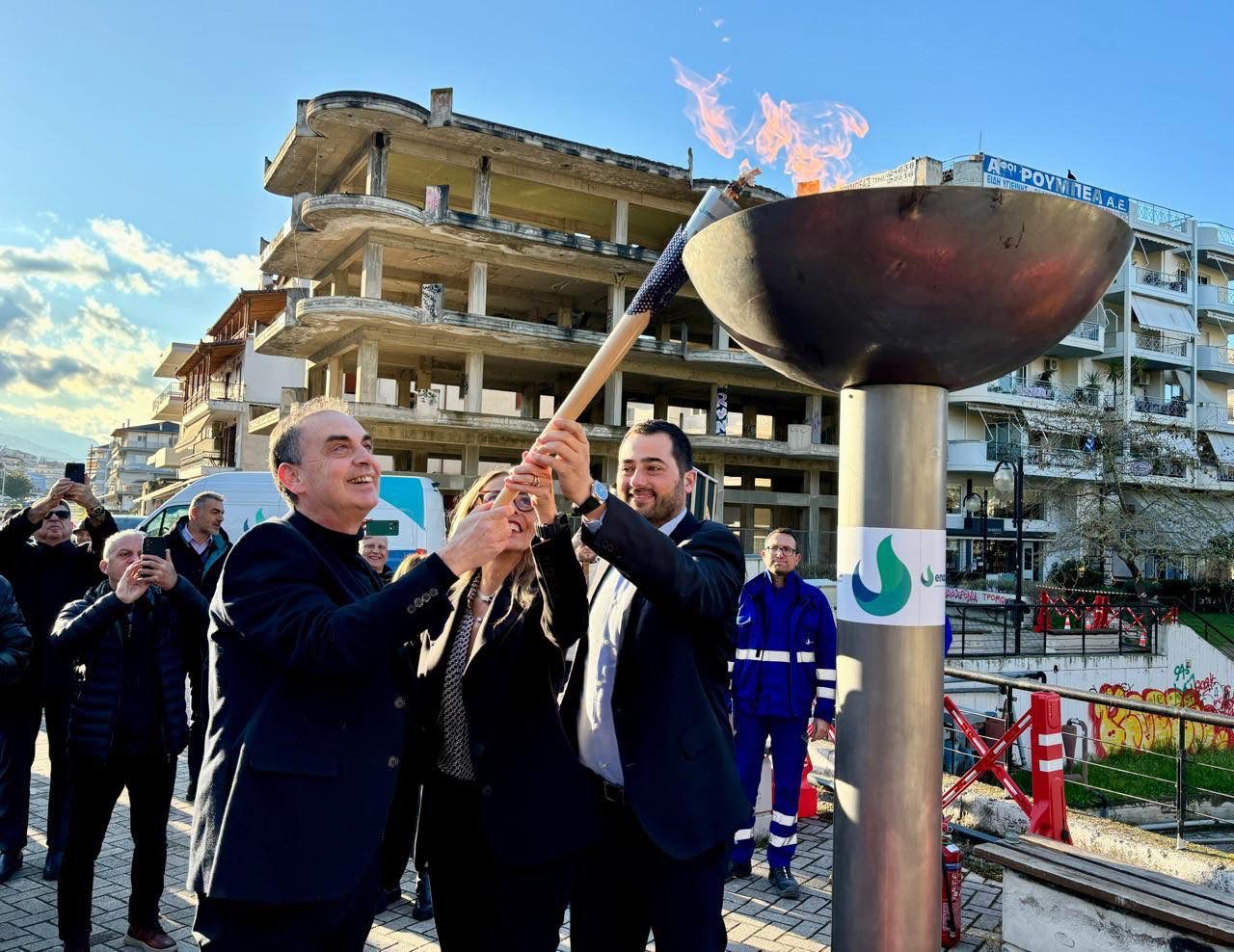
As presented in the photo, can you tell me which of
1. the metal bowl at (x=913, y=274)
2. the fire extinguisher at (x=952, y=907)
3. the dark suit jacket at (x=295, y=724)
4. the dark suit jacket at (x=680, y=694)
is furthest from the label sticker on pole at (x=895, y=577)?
the fire extinguisher at (x=952, y=907)

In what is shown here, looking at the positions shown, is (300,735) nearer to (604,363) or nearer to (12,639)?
(604,363)

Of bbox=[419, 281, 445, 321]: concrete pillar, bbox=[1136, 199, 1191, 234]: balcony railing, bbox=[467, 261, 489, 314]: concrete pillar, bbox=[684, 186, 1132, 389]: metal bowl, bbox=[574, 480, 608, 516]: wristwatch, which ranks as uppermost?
bbox=[1136, 199, 1191, 234]: balcony railing

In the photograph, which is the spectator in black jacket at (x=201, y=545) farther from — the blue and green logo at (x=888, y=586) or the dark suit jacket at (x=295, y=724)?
the blue and green logo at (x=888, y=586)

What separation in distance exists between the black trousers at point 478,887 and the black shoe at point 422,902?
2044 millimetres

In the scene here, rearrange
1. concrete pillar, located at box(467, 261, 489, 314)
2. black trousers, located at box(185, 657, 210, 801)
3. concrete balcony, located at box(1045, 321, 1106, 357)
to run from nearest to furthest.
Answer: black trousers, located at box(185, 657, 210, 801), concrete pillar, located at box(467, 261, 489, 314), concrete balcony, located at box(1045, 321, 1106, 357)

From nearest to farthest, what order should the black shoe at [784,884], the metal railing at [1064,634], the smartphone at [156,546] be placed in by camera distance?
1. the black shoe at [784,884]
2. the smartphone at [156,546]
3. the metal railing at [1064,634]

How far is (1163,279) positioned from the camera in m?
45.3

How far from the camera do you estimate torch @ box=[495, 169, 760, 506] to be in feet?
7.41

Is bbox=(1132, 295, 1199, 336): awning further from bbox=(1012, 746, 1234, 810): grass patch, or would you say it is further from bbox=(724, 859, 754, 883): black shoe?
bbox=(724, 859, 754, 883): black shoe

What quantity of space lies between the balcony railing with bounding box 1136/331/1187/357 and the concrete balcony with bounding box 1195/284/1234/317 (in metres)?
2.36

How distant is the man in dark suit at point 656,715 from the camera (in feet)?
7.97

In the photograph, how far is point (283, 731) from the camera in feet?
7.04

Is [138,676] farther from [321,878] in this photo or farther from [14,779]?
[321,878]

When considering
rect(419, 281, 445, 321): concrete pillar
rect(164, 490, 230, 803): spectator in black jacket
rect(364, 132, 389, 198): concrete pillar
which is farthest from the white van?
rect(364, 132, 389, 198): concrete pillar
